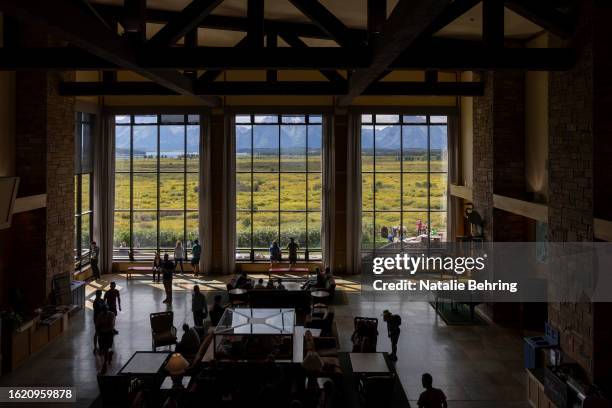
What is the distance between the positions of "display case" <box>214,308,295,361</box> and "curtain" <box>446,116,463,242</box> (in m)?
10.9

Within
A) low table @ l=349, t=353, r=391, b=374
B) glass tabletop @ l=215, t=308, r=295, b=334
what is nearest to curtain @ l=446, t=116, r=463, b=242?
glass tabletop @ l=215, t=308, r=295, b=334

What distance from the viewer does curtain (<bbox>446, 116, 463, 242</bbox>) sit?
1889 centimetres

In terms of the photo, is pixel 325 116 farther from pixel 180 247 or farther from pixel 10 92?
pixel 10 92

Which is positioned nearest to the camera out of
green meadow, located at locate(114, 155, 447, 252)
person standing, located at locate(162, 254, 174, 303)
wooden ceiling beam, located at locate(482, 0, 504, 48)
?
wooden ceiling beam, located at locate(482, 0, 504, 48)

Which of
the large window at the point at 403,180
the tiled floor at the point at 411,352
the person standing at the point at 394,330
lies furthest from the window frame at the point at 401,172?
the person standing at the point at 394,330

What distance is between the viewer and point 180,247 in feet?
61.7

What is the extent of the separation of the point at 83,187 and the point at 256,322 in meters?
11.1

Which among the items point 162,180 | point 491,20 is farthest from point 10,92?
point 491,20

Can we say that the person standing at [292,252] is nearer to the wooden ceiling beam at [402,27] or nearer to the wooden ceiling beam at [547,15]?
the wooden ceiling beam at [547,15]

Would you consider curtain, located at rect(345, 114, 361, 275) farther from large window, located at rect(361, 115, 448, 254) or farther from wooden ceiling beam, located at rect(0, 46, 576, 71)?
wooden ceiling beam, located at rect(0, 46, 576, 71)

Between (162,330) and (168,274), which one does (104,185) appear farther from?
(162,330)

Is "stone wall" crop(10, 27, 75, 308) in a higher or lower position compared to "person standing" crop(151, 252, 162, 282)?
higher

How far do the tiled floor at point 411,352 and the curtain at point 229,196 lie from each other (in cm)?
355

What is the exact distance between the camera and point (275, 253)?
1889 centimetres
